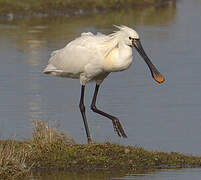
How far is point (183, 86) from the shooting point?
1734 centimetres

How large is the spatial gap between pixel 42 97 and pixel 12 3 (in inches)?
658

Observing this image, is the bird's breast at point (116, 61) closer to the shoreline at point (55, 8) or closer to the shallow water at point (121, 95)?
the shallow water at point (121, 95)

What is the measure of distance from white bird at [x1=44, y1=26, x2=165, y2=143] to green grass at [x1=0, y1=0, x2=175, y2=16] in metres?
20.1

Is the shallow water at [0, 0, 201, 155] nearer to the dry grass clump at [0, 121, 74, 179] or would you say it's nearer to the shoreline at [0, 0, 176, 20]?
the dry grass clump at [0, 121, 74, 179]

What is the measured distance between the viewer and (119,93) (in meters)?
16.6

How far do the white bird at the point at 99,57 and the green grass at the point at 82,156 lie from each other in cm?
86

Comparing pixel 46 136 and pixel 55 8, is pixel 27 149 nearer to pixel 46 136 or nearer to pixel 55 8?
pixel 46 136

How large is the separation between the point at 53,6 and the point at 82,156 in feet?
77.7

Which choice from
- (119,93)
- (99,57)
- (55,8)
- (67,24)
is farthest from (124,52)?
(55,8)

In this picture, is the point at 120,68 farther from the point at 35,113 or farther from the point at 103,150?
the point at 35,113

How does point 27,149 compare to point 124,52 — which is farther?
point 124,52

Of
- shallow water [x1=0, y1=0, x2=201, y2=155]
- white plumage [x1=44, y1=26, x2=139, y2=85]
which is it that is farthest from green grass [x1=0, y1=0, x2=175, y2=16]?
white plumage [x1=44, y1=26, x2=139, y2=85]

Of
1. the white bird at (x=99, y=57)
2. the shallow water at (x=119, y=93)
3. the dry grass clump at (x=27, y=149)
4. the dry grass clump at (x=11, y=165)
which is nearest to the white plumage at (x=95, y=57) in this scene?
the white bird at (x=99, y=57)

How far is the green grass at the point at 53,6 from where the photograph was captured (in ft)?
106
